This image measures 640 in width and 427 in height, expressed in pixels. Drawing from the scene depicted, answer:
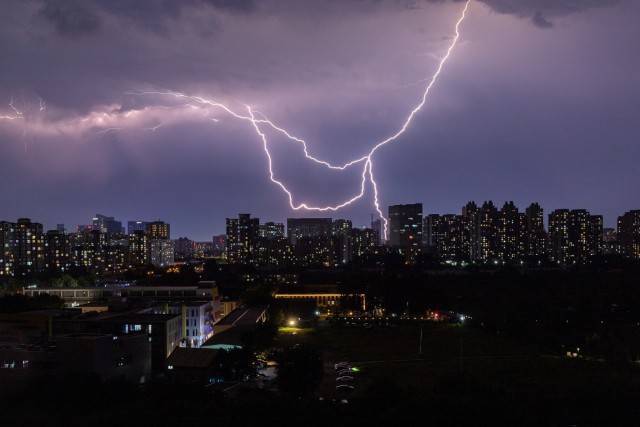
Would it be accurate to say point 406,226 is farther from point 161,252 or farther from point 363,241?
point 161,252

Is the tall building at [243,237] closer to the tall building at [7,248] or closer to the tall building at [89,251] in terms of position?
the tall building at [89,251]

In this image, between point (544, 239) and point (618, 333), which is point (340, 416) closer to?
point (618, 333)

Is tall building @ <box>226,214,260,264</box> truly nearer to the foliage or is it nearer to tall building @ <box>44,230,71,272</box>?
Answer: tall building @ <box>44,230,71,272</box>

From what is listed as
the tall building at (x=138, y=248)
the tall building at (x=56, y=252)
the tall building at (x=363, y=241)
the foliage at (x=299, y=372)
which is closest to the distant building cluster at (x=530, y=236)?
the tall building at (x=363, y=241)

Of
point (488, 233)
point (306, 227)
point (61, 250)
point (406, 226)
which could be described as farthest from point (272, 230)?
point (61, 250)

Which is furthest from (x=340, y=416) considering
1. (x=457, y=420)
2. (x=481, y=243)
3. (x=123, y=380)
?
(x=481, y=243)

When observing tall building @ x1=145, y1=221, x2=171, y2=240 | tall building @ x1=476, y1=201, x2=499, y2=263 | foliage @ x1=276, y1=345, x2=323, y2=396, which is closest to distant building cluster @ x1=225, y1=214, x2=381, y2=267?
tall building @ x1=476, y1=201, x2=499, y2=263
